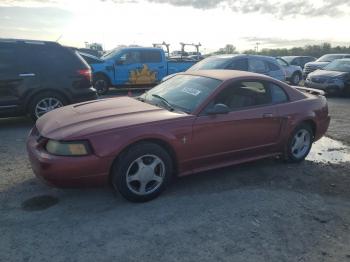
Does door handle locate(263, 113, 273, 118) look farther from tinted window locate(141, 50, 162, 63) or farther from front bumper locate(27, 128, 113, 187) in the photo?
tinted window locate(141, 50, 162, 63)

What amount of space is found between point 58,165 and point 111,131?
651 mm

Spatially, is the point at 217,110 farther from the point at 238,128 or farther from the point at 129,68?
the point at 129,68

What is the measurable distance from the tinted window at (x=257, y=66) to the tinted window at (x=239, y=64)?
204 millimetres

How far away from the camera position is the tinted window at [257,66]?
1118 cm

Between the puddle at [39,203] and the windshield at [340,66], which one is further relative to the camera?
the windshield at [340,66]

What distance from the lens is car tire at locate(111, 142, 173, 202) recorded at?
4.02 m

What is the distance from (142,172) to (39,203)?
1.22m

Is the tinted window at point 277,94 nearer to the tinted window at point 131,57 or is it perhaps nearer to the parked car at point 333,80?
the tinted window at point 131,57

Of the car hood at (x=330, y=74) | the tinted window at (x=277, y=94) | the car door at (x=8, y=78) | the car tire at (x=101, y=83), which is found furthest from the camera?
the car hood at (x=330, y=74)

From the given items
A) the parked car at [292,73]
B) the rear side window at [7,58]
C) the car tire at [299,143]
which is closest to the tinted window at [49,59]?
the rear side window at [7,58]

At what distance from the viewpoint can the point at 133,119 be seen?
4238mm

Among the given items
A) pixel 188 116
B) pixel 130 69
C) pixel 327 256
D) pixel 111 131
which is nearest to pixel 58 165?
pixel 111 131

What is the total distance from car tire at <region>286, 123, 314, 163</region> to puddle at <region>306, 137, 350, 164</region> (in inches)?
13.3

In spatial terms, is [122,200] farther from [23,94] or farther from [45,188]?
[23,94]
